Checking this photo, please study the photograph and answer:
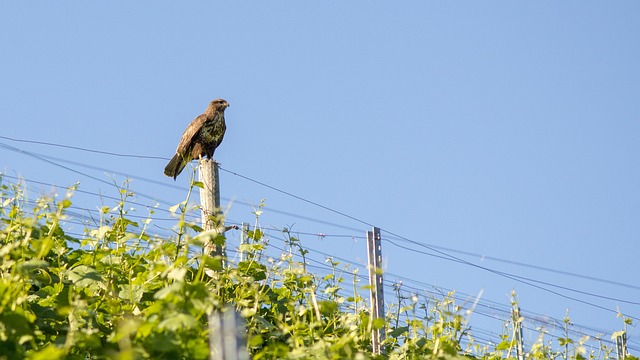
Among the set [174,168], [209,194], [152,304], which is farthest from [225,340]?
[174,168]

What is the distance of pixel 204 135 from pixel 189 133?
0.46 ft

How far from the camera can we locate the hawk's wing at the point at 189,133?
935cm

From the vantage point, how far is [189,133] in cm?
946

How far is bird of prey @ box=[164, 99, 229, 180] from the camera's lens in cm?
938

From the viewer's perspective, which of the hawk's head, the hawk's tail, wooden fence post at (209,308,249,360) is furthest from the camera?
the hawk's head

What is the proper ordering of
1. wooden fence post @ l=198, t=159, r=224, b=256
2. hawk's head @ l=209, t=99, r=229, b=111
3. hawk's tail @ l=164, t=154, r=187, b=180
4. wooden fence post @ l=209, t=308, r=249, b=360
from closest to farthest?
wooden fence post @ l=209, t=308, r=249, b=360 < wooden fence post @ l=198, t=159, r=224, b=256 < hawk's tail @ l=164, t=154, r=187, b=180 < hawk's head @ l=209, t=99, r=229, b=111

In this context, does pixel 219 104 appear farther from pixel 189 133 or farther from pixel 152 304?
pixel 152 304

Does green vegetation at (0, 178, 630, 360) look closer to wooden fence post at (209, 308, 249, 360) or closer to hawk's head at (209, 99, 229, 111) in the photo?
wooden fence post at (209, 308, 249, 360)

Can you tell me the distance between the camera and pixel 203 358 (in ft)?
10.6

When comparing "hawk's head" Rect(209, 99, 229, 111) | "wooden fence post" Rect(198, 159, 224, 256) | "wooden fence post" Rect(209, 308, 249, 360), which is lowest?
"wooden fence post" Rect(209, 308, 249, 360)

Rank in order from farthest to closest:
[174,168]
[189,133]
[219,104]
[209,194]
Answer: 1. [219,104]
2. [189,133]
3. [174,168]
4. [209,194]

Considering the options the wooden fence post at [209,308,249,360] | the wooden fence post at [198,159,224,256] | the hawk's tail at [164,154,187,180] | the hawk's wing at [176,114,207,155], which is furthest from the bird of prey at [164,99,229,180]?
the wooden fence post at [209,308,249,360]

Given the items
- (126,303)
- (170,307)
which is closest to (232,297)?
(126,303)

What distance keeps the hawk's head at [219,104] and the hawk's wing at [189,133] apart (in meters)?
0.25
